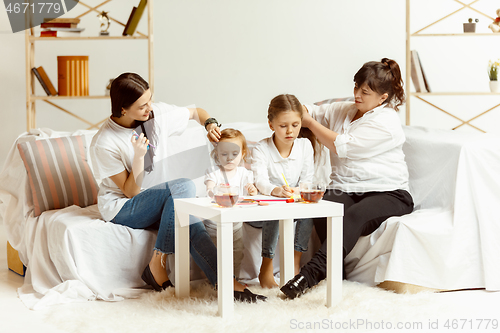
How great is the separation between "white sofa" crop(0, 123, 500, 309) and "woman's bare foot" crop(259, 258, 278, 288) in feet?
0.34

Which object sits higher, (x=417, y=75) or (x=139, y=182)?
(x=417, y=75)

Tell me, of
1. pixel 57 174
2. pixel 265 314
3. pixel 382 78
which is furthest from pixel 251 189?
pixel 57 174

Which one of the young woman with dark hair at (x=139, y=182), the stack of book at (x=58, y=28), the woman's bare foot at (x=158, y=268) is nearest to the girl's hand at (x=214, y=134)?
the young woman with dark hair at (x=139, y=182)

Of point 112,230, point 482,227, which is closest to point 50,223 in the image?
point 112,230

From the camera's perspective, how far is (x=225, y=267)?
5.08 feet

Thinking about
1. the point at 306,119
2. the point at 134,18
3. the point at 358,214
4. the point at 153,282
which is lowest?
the point at 153,282

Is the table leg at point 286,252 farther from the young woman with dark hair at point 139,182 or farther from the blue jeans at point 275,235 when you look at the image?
the young woman with dark hair at point 139,182

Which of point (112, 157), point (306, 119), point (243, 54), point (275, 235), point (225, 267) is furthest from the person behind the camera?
point (243, 54)

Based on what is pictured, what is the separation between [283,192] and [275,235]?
287 mm

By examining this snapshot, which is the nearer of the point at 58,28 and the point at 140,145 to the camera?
the point at 140,145

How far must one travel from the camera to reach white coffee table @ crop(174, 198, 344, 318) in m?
1.54

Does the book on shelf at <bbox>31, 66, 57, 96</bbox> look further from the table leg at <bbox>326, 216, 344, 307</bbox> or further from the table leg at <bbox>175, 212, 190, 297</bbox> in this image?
the table leg at <bbox>326, 216, 344, 307</bbox>

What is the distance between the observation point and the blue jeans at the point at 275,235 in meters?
2.01

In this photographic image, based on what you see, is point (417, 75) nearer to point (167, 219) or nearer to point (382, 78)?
point (382, 78)
